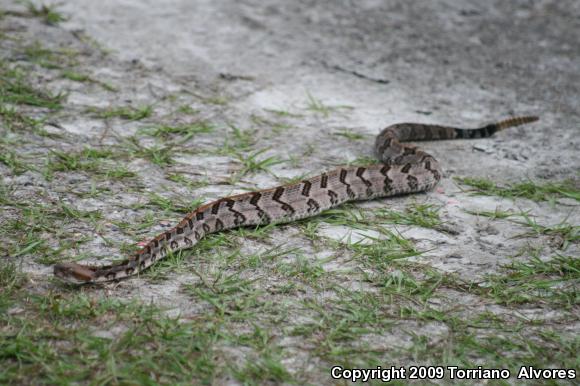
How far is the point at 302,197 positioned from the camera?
7152 mm

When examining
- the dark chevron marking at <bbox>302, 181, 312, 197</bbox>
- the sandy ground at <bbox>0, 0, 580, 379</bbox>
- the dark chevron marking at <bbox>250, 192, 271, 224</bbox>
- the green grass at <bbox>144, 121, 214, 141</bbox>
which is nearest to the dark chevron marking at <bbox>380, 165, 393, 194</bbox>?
the sandy ground at <bbox>0, 0, 580, 379</bbox>

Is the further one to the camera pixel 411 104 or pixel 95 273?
pixel 411 104

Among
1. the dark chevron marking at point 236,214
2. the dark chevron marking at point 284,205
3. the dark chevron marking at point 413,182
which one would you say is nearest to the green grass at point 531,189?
the dark chevron marking at point 413,182

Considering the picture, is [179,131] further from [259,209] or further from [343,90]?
[343,90]

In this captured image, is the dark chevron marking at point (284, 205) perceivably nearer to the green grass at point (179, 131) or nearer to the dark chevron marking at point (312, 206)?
the dark chevron marking at point (312, 206)

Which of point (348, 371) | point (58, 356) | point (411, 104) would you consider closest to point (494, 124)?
point (411, 104)

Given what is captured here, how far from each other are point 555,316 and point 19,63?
769 cm

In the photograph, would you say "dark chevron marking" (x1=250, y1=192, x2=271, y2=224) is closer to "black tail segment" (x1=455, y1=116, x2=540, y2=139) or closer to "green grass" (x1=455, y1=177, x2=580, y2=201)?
"green grass" (x1=455, y1=177, x2=580, y2=201)

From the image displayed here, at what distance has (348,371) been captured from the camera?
4.92 m

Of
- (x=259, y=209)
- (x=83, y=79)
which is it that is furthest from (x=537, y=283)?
(x=83, y=79)

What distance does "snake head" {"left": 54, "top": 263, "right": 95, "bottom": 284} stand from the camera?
18.0ft

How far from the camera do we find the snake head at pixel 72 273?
5473mm

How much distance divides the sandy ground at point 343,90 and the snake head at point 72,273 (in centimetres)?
24

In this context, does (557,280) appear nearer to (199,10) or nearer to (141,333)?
(141,333)
